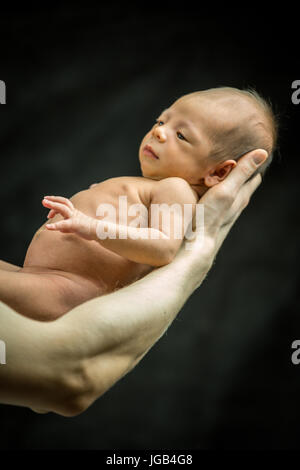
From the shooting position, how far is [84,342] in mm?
663

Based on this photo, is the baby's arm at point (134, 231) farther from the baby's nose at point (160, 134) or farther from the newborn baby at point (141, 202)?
the baby's nose at point (160, 134)

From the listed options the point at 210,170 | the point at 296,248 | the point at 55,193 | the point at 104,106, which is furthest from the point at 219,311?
the point at 210,170

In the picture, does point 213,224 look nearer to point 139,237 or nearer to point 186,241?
point 186,241

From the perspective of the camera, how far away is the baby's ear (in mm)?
1062

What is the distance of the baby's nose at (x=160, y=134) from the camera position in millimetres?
1016

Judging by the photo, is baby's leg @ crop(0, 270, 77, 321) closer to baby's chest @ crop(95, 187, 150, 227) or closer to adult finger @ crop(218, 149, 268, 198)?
baby's chest @ crop(95, 187, 150, 227)

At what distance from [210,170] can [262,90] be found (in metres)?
1.26

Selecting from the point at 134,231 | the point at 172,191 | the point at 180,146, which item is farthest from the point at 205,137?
the point at 134,231

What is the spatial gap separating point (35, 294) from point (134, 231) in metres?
0.18

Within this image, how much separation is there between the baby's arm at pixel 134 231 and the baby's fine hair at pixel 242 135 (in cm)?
15

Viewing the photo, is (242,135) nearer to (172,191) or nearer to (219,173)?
(219,173)

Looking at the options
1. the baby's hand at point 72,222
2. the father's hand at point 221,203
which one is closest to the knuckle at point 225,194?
the father's hand at point 221,203

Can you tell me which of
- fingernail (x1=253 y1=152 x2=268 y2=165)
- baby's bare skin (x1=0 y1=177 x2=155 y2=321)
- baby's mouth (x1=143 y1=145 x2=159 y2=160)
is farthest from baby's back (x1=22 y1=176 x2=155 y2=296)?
fingernail (x1=253 y1=152 x2=268 y2=165)

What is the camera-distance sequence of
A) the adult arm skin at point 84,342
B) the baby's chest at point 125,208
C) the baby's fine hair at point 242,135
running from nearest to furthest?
the adult arm skin at point 84,342, the baby's chest at point 125,208, the baby's fine hair at point 242,135
